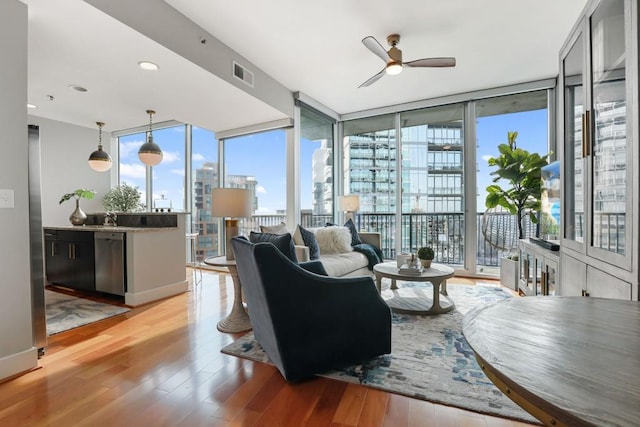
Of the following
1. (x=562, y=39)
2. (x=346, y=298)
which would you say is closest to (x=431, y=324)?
(x=346, y=298)

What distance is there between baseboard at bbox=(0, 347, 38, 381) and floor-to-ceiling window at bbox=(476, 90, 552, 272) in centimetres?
516

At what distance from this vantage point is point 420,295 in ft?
12.1

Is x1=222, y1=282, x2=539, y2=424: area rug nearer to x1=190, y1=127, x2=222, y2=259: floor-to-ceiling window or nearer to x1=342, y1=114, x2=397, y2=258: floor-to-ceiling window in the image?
x1=342, y1=114, x2=397, y2=258: floor-to-ceiling window

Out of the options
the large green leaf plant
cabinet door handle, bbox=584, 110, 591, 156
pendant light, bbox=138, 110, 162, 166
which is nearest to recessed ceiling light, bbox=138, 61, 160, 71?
pendant light, bbox=138, 110, 162, 166

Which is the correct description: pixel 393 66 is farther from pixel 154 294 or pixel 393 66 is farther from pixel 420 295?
pixel 154 294

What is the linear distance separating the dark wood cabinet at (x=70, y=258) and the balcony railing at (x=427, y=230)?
2266 millimetres

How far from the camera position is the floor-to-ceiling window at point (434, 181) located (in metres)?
4.91

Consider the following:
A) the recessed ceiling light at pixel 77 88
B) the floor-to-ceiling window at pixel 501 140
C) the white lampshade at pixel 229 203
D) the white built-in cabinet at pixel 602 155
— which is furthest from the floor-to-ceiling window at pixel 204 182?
the white built-in cabinet at pixel 602 155

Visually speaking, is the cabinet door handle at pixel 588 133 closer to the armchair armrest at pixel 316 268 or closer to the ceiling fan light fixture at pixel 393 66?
the ceiling fan light fixture at pixel 393 66

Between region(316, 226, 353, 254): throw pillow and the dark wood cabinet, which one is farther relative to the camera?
region(316, 226, 353, 254): throw pillow

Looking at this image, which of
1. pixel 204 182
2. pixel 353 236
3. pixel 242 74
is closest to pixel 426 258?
pixel 353 236

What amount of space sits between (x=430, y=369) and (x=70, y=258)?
177 inches

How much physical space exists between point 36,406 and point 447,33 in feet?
14.0

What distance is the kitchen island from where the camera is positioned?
11.5 feet
